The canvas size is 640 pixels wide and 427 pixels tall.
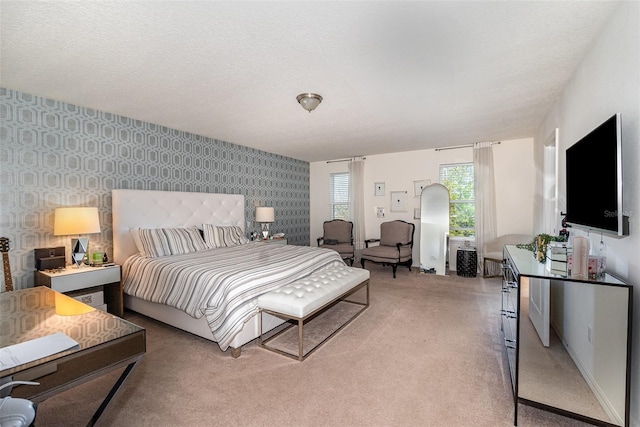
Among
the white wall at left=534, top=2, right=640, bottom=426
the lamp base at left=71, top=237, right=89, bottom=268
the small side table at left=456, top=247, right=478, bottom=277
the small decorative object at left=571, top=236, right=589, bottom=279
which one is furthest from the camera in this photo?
the small side table at left=456, top=247, right=478, bottom=277

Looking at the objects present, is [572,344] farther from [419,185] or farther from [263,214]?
[263,214]

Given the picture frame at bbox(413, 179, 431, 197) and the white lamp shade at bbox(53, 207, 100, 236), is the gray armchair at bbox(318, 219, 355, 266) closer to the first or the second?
the picture frame at bbox(413, 179, 431, 197)

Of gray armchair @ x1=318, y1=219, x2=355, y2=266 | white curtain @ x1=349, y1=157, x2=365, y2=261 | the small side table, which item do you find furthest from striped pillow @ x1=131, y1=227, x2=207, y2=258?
the small side table

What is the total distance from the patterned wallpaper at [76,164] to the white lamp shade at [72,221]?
0.31 metres

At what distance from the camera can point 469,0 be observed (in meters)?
1.64

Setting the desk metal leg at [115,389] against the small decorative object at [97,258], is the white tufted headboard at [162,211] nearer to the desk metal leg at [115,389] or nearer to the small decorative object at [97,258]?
the small decorative object at [97,258]

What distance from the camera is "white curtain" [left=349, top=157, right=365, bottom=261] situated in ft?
21.7

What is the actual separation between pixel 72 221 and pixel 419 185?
553 cm

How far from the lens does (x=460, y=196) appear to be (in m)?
5.64

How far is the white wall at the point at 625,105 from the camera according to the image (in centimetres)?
153

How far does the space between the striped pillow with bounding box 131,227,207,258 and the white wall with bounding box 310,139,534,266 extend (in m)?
3.81

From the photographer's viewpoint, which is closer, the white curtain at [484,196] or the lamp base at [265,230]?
the white curtain at [484,196]

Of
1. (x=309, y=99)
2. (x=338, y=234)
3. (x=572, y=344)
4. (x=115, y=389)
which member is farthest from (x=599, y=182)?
(x=338, y=234)

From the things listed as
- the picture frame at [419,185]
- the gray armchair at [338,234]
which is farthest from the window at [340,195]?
the picture frame at [419,185]
